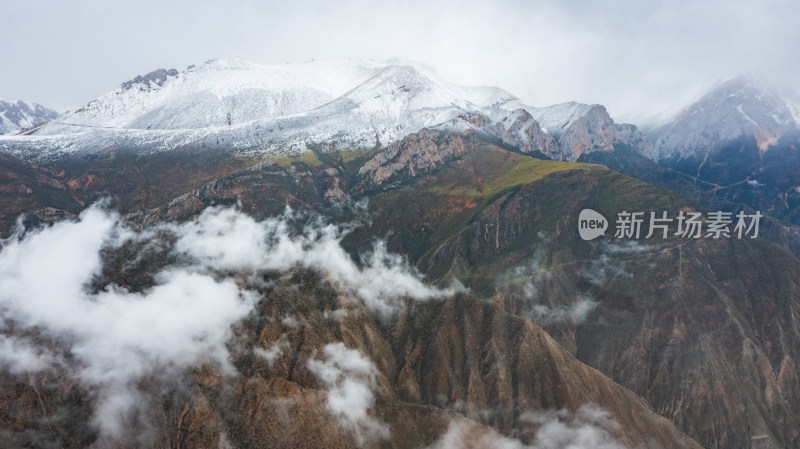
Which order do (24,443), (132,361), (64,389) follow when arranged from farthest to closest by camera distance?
(132,361) → (64,389) → (24,443)

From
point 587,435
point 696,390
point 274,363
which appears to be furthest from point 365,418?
point 696,390

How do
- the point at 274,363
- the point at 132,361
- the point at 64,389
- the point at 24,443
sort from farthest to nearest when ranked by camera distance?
the point at 274,363
the point at 132,361
the point at 64,389
the point at 24,443

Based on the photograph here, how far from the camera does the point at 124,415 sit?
16600 centimetres

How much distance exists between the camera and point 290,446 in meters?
170

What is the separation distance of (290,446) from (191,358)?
5414cm

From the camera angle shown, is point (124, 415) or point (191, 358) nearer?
point (124, 415)

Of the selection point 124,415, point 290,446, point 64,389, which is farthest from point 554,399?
point 64,389

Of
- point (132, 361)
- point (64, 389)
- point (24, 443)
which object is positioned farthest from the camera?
point (132, 361)

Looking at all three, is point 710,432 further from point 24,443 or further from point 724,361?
point 24,443

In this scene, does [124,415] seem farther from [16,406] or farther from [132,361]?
[16,406]

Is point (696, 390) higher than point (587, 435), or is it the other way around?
point (696, 390)

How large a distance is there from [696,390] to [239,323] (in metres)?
201

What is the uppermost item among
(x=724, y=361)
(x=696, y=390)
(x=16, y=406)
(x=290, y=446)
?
(x=724, y=361)

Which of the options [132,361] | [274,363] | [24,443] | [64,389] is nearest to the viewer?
[24,443]
